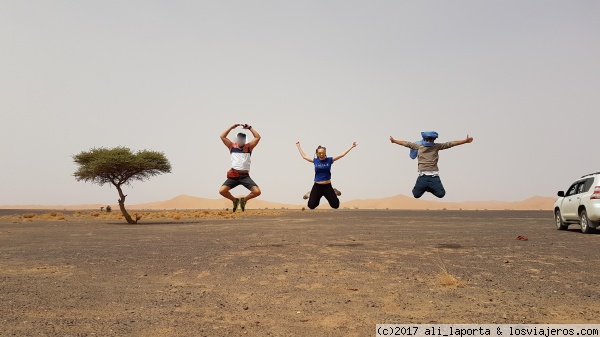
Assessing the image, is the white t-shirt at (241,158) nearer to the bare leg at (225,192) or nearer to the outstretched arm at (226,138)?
the outstretched arm at (226,138)

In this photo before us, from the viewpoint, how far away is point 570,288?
886cm

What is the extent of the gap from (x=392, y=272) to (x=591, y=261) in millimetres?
5660

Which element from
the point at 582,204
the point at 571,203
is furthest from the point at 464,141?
the point at 571,203

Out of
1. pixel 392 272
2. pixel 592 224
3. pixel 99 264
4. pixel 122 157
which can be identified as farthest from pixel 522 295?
pixel 122 157

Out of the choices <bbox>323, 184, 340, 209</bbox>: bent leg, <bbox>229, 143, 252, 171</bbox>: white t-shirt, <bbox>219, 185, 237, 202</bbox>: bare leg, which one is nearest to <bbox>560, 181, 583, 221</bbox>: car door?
<bbox>323, 184, 340, 209</bbox>: bent leg

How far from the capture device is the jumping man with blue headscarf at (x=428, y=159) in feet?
28.7

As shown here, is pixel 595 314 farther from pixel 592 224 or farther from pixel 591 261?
pixel 592 224

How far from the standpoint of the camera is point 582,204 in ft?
65.2

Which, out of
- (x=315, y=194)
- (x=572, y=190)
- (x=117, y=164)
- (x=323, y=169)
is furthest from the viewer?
(x=117, y=164)

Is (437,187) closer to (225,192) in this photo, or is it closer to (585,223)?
(225,192)

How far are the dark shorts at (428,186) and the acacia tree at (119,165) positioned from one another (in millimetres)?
30503

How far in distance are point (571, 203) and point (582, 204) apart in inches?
57.8

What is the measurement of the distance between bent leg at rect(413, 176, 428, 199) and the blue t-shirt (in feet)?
6.04

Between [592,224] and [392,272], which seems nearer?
[392,272]
